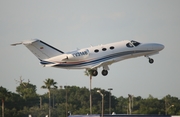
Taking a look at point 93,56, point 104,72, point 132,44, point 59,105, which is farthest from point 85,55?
point 59,105

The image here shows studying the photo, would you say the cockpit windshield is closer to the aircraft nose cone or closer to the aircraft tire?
the aircraft nose cone

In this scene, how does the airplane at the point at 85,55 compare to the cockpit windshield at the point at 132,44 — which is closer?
the airplane at the point at 85,55

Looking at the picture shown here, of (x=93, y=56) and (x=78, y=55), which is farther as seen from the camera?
(x=93, y=56)

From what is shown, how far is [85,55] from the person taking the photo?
3720 inches

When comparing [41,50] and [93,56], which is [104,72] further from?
[41,50]

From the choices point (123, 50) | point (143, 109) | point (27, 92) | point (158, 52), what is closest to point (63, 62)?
point (123, 50)

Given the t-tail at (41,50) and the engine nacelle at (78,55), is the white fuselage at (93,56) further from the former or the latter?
the t-tail at (41,50)

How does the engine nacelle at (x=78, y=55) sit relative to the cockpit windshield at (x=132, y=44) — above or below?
below

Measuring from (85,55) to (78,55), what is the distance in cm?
106

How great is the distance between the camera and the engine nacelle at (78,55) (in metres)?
93.8

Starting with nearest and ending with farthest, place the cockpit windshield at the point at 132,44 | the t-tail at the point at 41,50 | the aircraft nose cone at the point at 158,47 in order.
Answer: the t-tail at the point at 41,50 → the cockpit windshield at the point at 132,44 → the aircraft nose cone at the point at 158,47

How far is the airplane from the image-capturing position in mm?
94250

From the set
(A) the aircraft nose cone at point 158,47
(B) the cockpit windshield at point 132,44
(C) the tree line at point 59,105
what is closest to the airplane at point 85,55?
(B) the cockpit windshield at point 132,44

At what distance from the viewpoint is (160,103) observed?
636 ft
